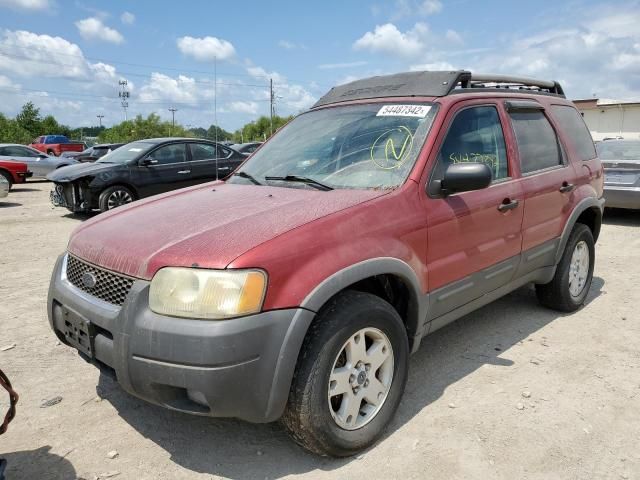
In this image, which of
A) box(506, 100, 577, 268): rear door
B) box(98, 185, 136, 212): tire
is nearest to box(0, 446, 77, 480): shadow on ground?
box(506, 100, 577, 268): rear door

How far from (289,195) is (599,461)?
2.08 m

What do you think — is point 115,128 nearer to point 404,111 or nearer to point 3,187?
point 3,187

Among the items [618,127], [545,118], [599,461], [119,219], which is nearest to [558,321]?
[545,118]

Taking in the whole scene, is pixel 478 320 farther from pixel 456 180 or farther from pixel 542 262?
pixel 456 180

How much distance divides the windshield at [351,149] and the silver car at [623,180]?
705 centimetres

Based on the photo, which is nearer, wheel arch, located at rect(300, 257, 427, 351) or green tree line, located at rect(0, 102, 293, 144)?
wheel arch, located at rect(300, 257, 427, 351)

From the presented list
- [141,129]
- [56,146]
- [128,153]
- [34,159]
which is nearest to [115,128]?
[141,129]

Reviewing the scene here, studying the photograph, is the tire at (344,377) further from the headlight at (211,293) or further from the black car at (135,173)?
the black car at (135,173)

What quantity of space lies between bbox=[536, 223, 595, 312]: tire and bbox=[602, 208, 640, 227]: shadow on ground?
199 inches

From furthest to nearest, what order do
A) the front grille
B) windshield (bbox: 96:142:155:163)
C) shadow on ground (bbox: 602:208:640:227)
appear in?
windshield (bbox: 96:142:155:163) → shadow on ground (bbox: 602:208:640:227) → the front grille

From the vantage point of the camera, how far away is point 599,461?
2.65 metres

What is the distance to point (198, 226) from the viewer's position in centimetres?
262

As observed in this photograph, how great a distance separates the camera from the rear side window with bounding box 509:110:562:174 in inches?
156

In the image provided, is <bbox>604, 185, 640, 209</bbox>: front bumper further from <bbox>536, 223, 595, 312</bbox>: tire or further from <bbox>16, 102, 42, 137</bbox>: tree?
<bbox>16, 102, 42, 137</bbox>: tree
